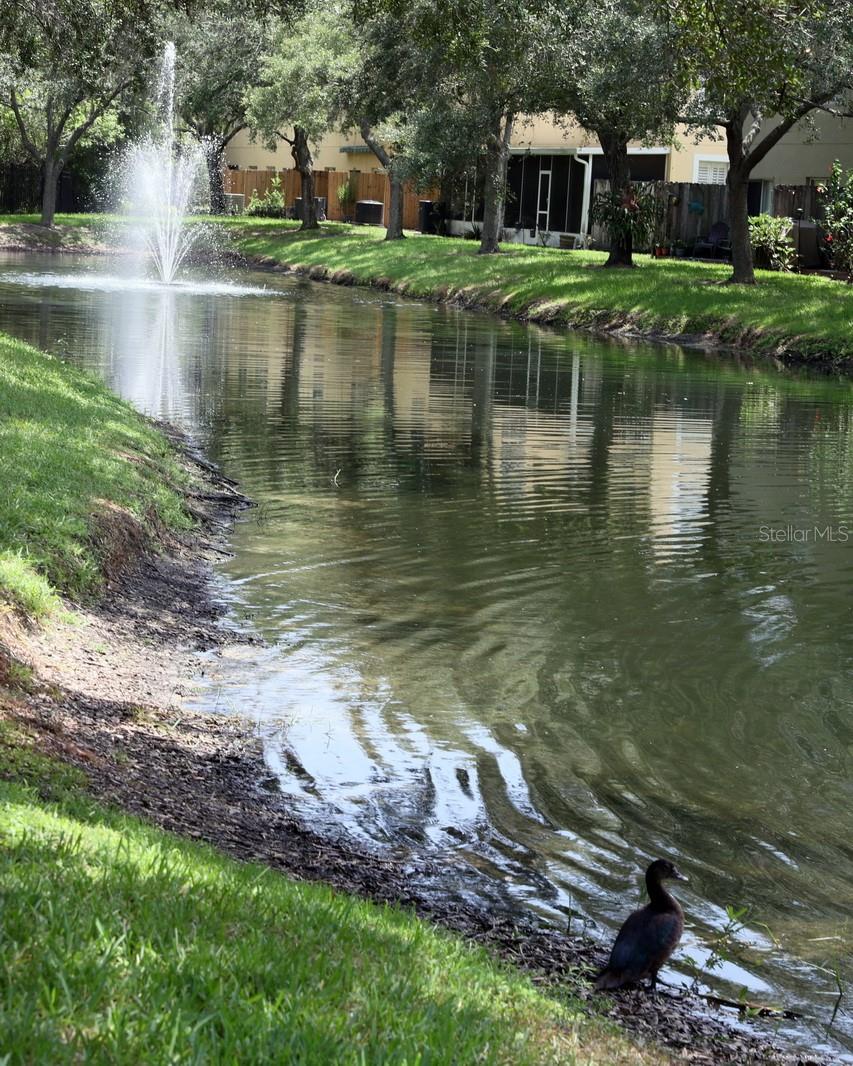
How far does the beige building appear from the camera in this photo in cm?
4472

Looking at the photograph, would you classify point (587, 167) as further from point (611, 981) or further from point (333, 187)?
point (611, 981)

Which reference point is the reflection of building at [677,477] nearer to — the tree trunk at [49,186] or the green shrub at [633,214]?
the green shrub at [633,214]

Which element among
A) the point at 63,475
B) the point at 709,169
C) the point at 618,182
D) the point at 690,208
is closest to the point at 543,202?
the point at 709,169

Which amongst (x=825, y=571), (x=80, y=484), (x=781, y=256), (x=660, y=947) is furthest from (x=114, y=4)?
(x=781, y=256)

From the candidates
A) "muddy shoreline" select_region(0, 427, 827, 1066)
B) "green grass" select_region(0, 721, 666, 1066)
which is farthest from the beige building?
"green grass" select_region(0, 721, 666, 1066)

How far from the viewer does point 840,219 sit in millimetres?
36594

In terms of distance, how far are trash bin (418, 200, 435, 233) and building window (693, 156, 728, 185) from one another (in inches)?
523

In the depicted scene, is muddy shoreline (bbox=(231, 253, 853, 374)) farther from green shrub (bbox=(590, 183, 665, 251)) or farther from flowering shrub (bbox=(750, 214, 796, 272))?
flowering shrub (bbox=(750, 214, 796, 272))

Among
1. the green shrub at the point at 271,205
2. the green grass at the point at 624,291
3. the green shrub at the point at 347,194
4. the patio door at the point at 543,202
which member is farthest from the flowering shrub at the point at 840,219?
the green shrub at the point at 271,205

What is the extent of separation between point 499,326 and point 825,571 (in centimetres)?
2263

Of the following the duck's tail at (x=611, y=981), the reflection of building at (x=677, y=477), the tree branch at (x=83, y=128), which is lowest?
the duck's tail at (x=611, y=981)

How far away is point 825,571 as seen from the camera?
12.6m

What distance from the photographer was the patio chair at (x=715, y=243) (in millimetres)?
44719

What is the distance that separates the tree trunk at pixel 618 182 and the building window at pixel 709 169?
23.6 ft
